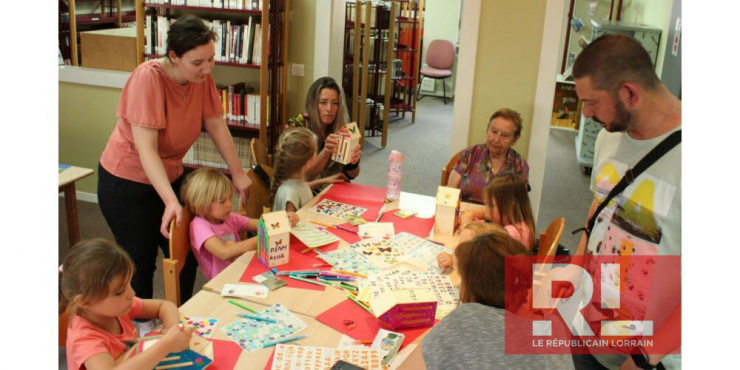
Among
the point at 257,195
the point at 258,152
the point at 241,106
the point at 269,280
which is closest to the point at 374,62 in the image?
the point at 241,106

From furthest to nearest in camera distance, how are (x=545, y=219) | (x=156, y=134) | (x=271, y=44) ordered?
1. (x=545, y=219)
2. (x=271, y=44)
3. (x=156, y=134)

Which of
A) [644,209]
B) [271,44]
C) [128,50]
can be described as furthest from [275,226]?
[128,50]

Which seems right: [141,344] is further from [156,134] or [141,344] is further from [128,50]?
[128,50]

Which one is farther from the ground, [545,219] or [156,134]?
[156,134]

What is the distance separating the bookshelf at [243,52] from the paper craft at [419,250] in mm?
2227

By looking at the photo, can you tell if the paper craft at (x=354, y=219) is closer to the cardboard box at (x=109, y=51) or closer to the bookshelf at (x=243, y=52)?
the bookshelf at (x=243, y=52)

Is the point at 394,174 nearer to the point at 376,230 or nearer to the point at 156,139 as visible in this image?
the point at 376,230

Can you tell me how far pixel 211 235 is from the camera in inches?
102

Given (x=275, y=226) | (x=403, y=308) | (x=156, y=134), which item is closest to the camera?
(x=403, y=308)

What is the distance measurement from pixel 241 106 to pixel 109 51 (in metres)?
1.17

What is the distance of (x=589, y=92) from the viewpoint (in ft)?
5.29

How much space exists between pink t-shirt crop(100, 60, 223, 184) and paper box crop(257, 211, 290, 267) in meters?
0.65

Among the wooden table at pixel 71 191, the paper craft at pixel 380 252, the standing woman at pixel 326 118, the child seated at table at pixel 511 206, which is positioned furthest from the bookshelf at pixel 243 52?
the child seated at table at pixel 511 206

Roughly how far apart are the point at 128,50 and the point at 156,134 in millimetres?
2613
